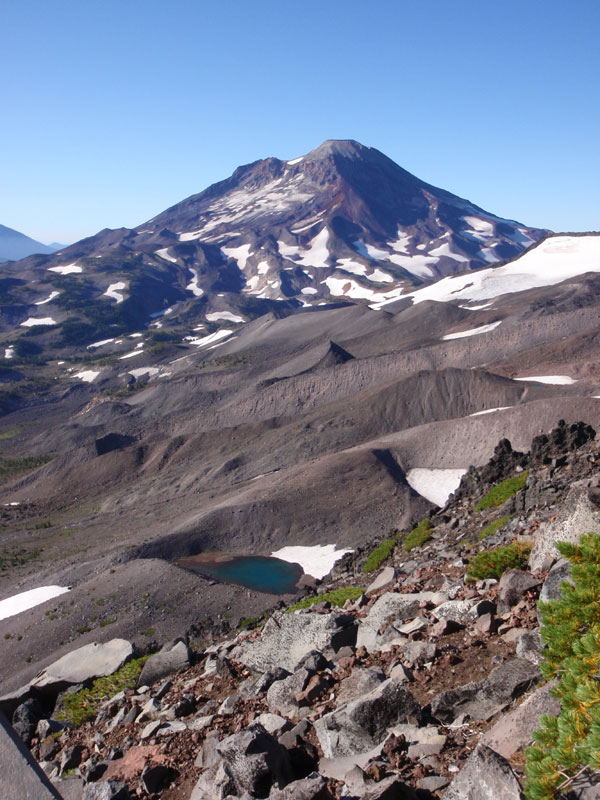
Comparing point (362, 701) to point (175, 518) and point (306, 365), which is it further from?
point (306, 365)

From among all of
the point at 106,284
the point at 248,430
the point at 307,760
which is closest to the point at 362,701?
the point at 307,760

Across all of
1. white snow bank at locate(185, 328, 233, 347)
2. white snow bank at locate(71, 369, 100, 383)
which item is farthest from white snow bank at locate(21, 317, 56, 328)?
white snow bank at locate(71, 369, 100, 383)

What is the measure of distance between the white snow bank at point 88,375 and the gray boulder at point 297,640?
10771 centimetres

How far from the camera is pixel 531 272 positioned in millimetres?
123062

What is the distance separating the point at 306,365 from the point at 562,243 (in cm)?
7341

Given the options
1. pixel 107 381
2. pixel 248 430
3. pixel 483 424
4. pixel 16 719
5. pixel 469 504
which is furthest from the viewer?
pixel 107 381

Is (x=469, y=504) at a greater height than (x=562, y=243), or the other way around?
(x=562, y=243)

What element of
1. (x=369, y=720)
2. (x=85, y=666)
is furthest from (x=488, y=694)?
(x=85, y=666)

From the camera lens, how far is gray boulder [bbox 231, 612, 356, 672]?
36.1 feet

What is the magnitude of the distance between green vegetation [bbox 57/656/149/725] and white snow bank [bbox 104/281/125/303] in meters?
168

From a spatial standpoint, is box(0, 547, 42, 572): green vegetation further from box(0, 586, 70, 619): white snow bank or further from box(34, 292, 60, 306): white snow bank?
box(34, 292, 60, 306): white snow bank

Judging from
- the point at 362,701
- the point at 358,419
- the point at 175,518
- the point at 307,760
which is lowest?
the point at 175,518

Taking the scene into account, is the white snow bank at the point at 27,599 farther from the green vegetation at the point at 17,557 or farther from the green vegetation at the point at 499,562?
the green vegetation at the point at 499,562

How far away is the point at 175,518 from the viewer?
162 feet
